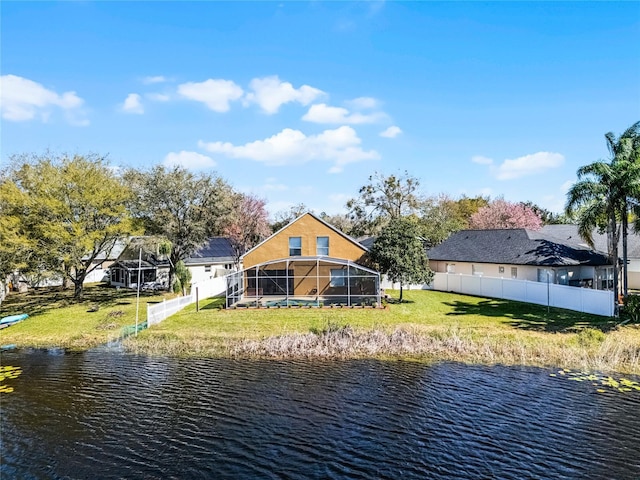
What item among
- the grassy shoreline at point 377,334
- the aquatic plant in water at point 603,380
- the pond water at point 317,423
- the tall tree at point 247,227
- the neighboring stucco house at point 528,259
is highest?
the tall tree at point 247,227

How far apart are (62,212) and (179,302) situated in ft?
38.5

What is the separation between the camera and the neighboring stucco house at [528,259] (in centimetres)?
3297

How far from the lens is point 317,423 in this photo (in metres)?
14.1

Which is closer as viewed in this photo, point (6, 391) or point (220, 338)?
point (6, 391)

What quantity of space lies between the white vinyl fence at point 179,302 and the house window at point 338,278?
10.5 metres

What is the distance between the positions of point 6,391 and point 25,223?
65.7 ft

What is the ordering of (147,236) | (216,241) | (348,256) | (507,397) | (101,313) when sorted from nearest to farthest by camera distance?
(507,397), (101,313), (348,256), (147,236), (216,241)

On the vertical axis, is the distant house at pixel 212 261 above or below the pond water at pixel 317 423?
above

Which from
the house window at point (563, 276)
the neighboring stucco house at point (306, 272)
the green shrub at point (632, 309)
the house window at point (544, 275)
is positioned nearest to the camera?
the green shrub at point (632, 309)

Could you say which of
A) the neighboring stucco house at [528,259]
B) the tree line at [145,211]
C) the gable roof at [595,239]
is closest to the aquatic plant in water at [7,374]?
the tree line at [145,211]

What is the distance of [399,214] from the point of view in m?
55.0

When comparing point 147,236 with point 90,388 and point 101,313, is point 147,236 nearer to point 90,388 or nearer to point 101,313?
point 101,313

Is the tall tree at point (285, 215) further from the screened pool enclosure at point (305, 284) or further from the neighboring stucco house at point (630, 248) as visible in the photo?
the neighboring stucco house at point (630, 248)

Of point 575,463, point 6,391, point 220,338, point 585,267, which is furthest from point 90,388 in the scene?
point 585,267
